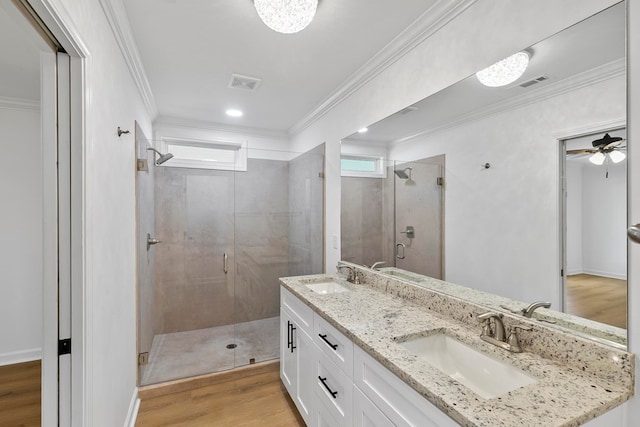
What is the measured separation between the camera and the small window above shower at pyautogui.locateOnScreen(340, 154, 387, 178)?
226 centimetres

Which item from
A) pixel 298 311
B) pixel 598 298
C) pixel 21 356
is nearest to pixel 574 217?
pixel 598 298

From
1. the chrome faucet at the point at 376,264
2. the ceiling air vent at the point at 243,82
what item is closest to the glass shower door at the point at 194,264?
the ceiling air vent at the point at 243,82

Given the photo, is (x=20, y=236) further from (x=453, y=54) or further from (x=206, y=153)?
(x=206, y=153)

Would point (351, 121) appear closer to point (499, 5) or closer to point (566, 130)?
point (499, 5)

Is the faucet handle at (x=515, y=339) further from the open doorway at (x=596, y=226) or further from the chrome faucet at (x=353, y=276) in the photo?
the chrome faucet at (x=353, y=276)

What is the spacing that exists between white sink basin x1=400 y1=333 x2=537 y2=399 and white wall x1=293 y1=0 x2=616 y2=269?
1.31m

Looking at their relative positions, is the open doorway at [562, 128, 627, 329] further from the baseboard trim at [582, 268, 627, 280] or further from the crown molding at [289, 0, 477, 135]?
the crown molding at [289, 0, 477, 135]

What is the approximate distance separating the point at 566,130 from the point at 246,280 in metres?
3.13

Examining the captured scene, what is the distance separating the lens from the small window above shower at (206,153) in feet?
11.1

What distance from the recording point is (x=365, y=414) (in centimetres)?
120

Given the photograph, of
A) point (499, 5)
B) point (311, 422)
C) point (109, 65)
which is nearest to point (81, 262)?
point (109, 65)

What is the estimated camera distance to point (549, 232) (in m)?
1.19

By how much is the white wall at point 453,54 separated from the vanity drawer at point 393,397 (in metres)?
1.44

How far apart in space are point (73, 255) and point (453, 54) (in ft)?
6.62
